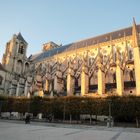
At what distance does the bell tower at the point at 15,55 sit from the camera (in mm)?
44075

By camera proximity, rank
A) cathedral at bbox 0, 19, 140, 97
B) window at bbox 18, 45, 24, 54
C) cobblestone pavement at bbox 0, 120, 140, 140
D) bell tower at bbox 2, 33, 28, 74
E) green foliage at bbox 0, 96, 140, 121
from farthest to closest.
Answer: window at bbox 18, 45, 24, 54 → bell tower at bbox 2, 33, 28, 74 → cathedral at bbox 0, 19, 140, 97 → green foliage at bbox 0, 96, 140, 121 → cobblestone pavement at bbox 0, 120, 140, 140

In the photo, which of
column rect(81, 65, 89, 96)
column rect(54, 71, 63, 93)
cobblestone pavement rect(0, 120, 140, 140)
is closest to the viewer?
cobblestone pavement rect(0, 120, 140, 140)

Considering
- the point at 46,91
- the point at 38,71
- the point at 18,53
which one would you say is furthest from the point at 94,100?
the point at 18,53

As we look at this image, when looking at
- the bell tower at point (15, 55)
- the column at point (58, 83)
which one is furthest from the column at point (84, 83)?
the bell tower at point (15, 55)

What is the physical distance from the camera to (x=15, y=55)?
4597cm

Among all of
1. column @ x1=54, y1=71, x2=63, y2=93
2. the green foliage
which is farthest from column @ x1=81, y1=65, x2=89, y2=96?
column @ x1=54, y1=71, x2=63, y2=93

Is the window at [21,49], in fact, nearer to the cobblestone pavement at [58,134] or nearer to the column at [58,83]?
the column at [58,83]

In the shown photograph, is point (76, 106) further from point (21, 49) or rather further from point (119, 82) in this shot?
point (21, 49)

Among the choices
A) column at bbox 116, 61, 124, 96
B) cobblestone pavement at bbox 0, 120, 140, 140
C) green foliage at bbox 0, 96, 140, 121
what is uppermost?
column at bbox 116, 61, 124, 96

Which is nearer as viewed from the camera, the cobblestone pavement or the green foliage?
the cobblestone pavement

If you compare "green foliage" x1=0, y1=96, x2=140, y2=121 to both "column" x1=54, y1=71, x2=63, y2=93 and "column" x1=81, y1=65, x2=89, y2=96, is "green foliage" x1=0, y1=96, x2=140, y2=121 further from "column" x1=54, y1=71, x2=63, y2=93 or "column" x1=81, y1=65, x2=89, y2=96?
"column" x1=54, y1=71, x2=63, y2=93

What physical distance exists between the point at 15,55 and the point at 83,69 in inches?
949

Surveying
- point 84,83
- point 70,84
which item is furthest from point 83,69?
point 70,84

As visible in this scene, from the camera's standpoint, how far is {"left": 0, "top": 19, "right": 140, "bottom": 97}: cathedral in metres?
26.9
